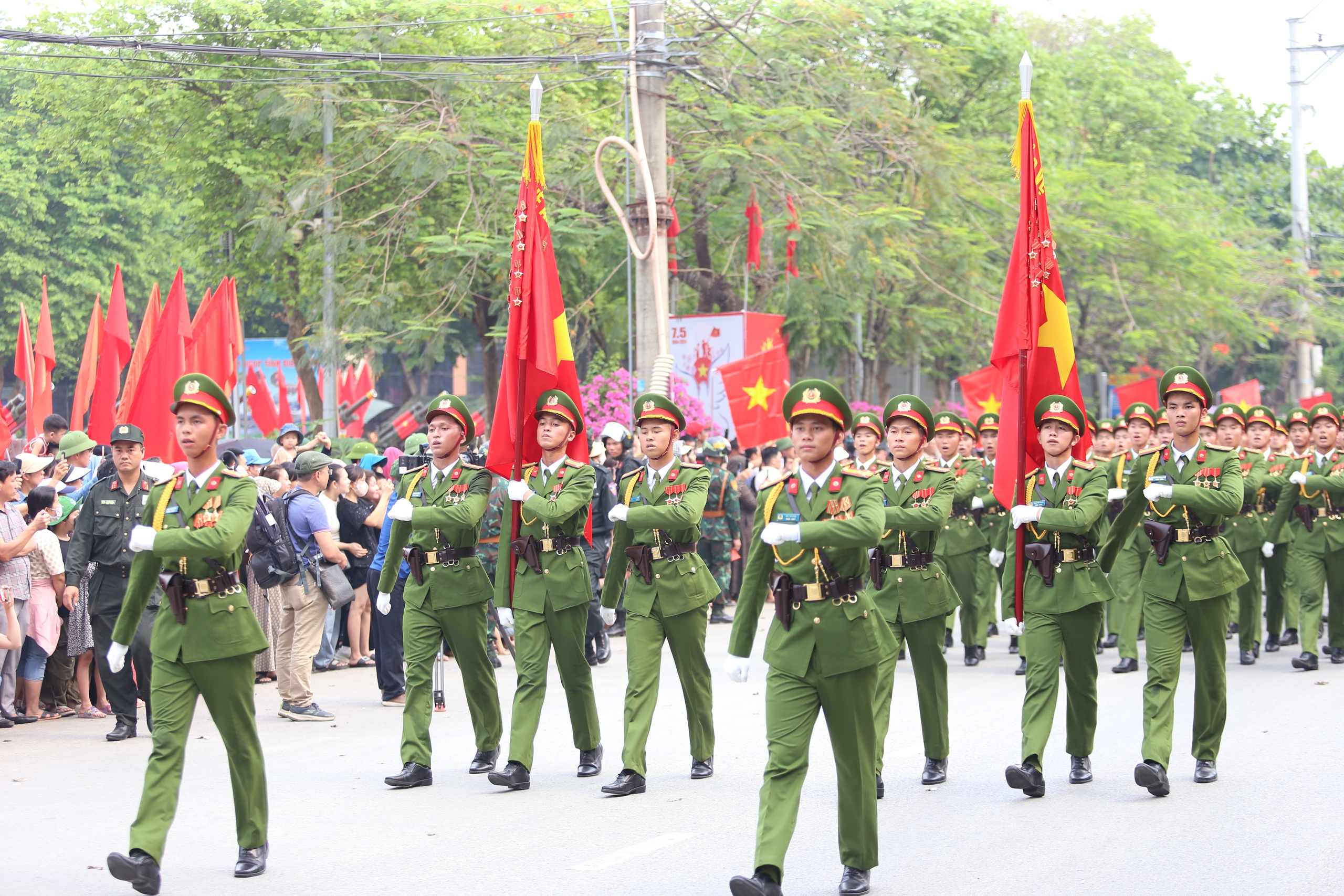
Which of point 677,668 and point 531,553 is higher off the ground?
point 531,553

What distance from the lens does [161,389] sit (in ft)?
43.5

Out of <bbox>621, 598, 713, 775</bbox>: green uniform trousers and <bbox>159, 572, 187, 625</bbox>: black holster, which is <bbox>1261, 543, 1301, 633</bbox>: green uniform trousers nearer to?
<bbox>621, 598, 713, 775</bbox>: green uniform trousers

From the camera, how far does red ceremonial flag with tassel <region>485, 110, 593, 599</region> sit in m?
9.26

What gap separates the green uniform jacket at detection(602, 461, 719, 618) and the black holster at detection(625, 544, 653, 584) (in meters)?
0.02

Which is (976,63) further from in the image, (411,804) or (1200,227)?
(411,804)

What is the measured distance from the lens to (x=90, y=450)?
12852mm

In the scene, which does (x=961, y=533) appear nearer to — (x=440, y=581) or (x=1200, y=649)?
(x=1200, y=649)

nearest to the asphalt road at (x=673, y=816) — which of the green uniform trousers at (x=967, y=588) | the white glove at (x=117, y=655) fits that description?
the white glove at (x=117, y=655)

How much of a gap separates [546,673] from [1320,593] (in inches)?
318

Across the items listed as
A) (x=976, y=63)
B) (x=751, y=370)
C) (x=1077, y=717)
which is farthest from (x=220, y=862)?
(x=976, y=63)

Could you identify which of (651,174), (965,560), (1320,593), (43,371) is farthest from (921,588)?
(43,371)

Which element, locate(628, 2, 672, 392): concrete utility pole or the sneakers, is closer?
the sneakers

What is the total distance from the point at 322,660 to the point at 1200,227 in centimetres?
2548

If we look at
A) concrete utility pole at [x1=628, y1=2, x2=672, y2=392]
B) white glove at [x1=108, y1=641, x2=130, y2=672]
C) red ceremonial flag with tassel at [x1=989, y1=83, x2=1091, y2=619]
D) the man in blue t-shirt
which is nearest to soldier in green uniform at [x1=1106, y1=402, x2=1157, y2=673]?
red ceremonial flag with tassel at [x1=989, y1=83, x2=1091, y2=619]
